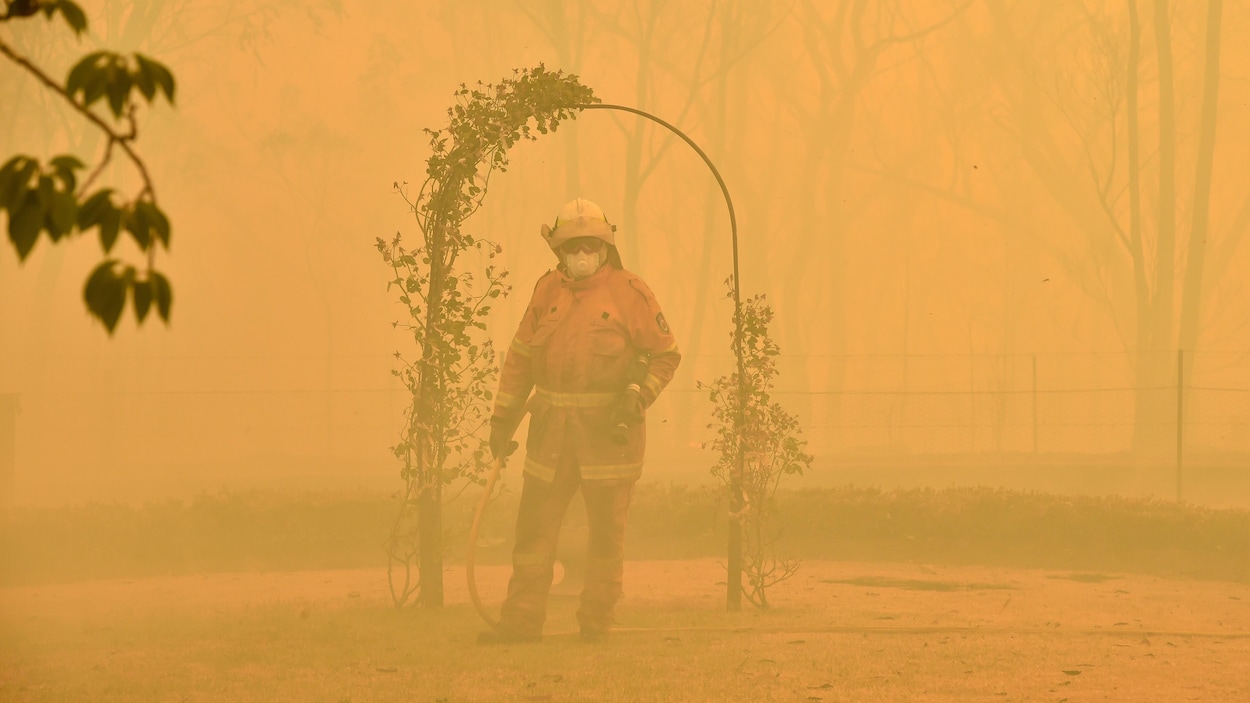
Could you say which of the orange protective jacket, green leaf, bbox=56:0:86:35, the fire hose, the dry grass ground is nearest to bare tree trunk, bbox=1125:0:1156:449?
the dry grass ground

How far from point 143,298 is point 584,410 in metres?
5.23

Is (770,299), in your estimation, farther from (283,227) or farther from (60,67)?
(60,67)

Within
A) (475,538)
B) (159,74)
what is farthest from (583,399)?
(159,74)

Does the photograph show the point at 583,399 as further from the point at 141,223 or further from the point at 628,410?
the point at 141,223

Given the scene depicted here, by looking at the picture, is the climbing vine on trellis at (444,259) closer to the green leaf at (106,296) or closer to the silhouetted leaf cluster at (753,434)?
the silhouetted leaf cluster at (753,434)

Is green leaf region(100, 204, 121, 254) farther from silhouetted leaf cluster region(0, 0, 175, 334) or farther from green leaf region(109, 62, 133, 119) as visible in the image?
green leaf region(109, 62, 133, 119)

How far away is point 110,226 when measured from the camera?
255 centimetres

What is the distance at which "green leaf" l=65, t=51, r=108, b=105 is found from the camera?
104 inches

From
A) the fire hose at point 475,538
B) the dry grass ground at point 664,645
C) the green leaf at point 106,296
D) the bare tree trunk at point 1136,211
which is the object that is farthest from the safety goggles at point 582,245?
the bare tree trunk at point 1136,211

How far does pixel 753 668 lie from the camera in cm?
672

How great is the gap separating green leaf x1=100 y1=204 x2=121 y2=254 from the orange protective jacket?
5.18 m

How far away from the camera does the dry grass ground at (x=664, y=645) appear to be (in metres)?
6.31

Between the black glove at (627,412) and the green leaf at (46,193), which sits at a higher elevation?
the green leaf at (46,193)

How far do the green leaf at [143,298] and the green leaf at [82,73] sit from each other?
1.31ft
